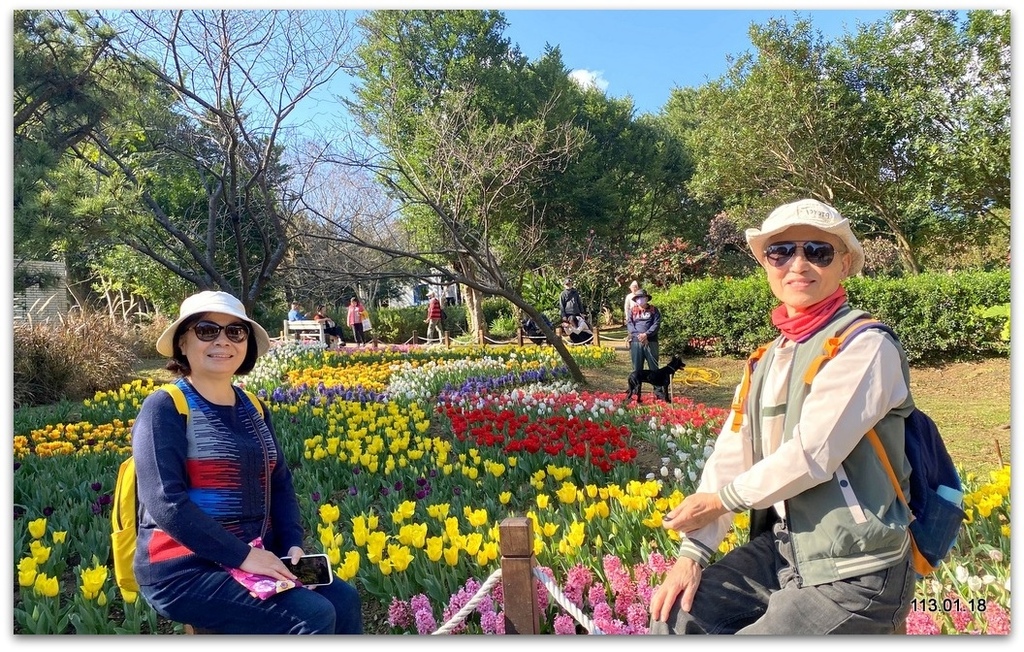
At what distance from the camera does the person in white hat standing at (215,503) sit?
1530 millimetres

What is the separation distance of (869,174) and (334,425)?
16.0 feet

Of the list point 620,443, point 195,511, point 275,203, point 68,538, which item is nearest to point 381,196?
point 275,203

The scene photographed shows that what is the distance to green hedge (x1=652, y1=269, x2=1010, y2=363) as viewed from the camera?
7.25 metres

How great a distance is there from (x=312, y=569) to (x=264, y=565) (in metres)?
0.16

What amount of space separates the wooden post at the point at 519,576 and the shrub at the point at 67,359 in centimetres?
679

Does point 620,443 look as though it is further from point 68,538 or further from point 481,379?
point 481,379

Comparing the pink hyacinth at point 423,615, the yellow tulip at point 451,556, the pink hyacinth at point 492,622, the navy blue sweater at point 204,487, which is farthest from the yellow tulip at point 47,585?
the pink hyacinth at point 492,622

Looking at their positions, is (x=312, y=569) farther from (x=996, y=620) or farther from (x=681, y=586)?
(x=996, y=620)

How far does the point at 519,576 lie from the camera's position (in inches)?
69.7

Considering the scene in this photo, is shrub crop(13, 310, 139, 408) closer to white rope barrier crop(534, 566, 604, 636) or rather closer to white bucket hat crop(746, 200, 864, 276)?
white rope barrier crop(534, 566, 604, 636)

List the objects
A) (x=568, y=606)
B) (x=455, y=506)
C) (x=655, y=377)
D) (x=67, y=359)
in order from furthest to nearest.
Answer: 1. (x=67, y=359)
2. (x=655, y=377)
3. (x=455, y=506)
4. (x=568, y=606)

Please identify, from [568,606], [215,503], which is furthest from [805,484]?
[215,503]

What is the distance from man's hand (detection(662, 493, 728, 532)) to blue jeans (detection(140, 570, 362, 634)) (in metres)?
0.87

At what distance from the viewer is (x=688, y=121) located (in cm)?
1084
